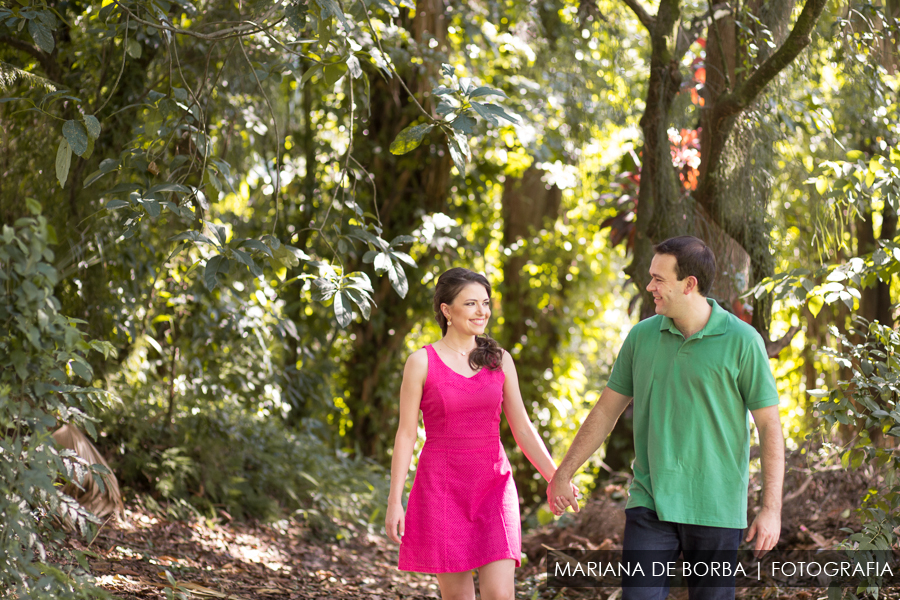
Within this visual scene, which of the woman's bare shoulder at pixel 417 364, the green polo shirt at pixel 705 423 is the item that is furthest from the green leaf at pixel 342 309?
the green polo shirt at pixel 705 423

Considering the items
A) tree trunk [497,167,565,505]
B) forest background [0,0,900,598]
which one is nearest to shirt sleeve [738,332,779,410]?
forest background [0,0,900,598]

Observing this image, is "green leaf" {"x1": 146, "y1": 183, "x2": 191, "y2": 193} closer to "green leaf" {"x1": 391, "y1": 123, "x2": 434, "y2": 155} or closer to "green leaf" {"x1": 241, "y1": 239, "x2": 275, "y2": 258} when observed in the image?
"green leaf" {"x1": 241, "y1": 239, "x2": 275, "y2": 258}

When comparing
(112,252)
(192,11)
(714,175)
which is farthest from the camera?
(112,252)

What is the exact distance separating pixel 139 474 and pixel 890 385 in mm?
4755

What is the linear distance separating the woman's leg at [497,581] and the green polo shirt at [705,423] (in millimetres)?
642

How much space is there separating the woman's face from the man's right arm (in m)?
0.62

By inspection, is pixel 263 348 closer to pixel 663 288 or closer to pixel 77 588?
pixel 77 588

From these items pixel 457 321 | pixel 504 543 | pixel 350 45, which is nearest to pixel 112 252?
pixel 350 45

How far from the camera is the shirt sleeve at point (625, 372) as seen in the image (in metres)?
3.08

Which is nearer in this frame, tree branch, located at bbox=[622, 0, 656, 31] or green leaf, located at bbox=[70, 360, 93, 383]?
green leaf, located at bbox=[70, 360, 93, 383]

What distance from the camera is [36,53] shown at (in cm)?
517

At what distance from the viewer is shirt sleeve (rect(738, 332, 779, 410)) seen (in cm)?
274

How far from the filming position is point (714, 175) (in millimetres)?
4418

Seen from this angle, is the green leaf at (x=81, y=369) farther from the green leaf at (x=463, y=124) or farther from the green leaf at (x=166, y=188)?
the green leaf at (x=463, y=124)
